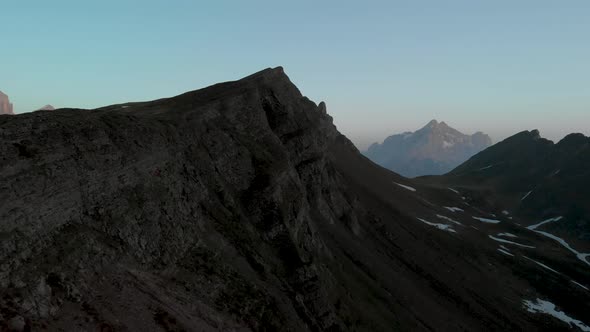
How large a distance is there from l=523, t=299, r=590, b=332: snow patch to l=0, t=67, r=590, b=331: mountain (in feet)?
1.49

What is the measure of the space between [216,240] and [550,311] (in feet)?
288

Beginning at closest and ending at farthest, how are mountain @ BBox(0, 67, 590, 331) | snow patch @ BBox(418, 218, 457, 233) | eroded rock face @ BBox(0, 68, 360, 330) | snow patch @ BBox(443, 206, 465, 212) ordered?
eroded rock face @ BBox(0, 68, 360, 330) → mountain @ BBox(0, 67, 590, 331) → snow patch @ BBox(418, 218, 457, 233) → snow patch @ BBox(443, 206, 465, 212)

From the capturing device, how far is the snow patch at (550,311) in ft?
301

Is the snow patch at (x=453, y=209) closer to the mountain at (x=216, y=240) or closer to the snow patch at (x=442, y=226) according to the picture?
the snow patch at (x=442, y=226)

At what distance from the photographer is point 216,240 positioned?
147 feet

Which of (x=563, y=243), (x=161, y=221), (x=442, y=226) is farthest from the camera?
(x=563, y=243)

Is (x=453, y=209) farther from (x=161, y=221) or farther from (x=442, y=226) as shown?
(x=161, y=221)

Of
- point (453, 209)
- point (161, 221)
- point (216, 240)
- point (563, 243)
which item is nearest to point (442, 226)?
point (453, 209)

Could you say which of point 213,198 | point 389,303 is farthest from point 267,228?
point 389,303

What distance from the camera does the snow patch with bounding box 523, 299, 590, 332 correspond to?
91.8 m

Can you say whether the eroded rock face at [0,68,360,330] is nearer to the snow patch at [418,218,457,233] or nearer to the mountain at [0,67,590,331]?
the mountain at [0,67,590,331]

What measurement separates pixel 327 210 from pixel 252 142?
2426 centimetres

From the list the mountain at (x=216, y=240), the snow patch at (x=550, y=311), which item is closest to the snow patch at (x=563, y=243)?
the mountain at (x=216, y=240)

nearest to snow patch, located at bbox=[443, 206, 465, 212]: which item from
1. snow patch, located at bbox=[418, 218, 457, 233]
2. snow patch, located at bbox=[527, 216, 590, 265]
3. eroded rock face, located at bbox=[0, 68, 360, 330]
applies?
snow patch, located at bbox=[418, 218, 457, 233]
